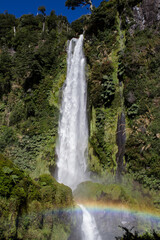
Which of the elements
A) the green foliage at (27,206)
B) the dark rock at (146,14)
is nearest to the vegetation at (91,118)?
the green foliage at (27,206)

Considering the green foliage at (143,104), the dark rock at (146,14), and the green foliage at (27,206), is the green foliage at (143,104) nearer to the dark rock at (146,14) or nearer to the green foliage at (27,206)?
the dark rock at (146,14)

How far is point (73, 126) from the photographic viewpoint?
1540 cm

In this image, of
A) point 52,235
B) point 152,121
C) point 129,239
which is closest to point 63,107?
point 152,121

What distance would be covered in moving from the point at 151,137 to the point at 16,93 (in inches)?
555

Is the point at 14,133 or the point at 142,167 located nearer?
the point at 142,167

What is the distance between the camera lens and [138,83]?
40.6 feet

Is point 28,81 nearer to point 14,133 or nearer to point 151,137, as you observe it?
point 14,133

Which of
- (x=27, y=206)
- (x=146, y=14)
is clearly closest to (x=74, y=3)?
(x=146, y=14)

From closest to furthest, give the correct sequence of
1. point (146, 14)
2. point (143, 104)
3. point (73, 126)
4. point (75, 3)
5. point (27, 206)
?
point (27, 206) < point (143, 104) < point (146, 14) < point (73, 126) < point (75, 3)

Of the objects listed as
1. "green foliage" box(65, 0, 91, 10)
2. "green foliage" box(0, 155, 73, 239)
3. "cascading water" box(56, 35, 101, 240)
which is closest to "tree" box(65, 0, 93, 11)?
"green foliage" box(65, 0, 91, 10)

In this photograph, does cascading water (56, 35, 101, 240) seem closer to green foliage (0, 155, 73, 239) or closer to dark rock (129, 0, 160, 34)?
dark rock (129, 0, 160, 34)

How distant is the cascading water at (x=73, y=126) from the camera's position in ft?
45.9

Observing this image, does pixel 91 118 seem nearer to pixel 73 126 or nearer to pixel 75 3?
pixel 73 126

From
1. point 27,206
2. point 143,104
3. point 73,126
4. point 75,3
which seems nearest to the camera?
point 27,206
